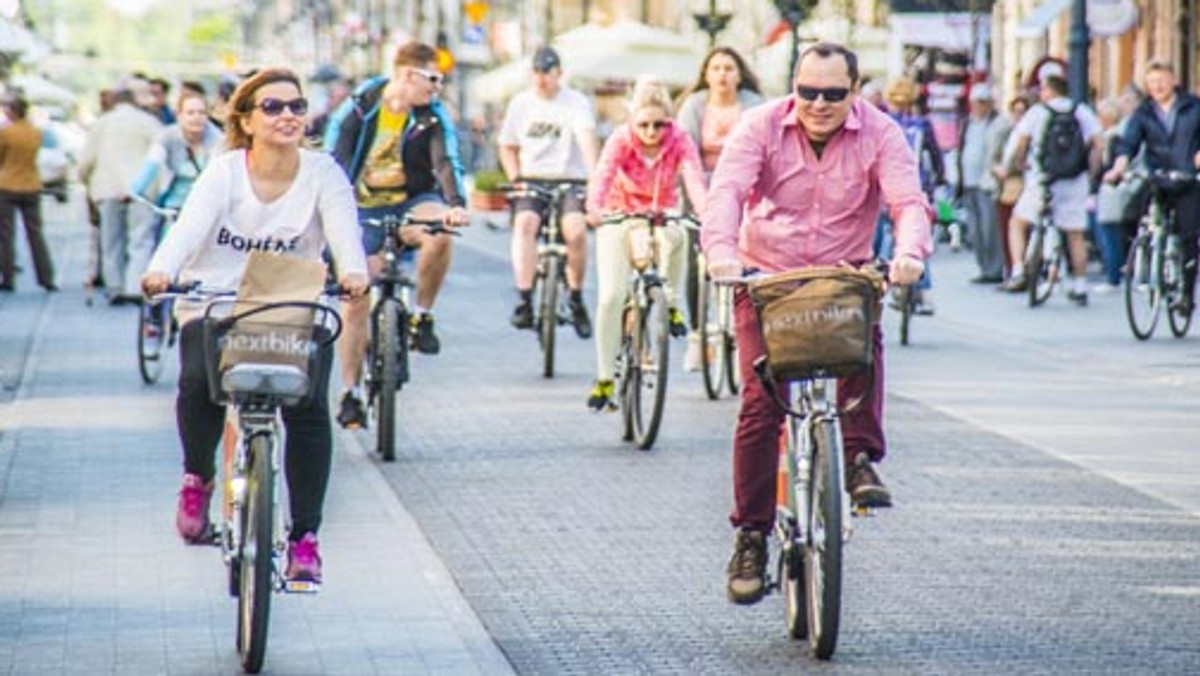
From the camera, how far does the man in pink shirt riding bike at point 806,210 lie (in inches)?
342

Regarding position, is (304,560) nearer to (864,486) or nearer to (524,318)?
(864,486)

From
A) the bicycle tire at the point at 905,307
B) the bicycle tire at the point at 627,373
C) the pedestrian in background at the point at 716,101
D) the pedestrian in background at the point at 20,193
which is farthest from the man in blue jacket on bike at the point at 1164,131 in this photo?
the pedestrian in background at the point at 20,193

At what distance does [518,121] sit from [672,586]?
9.68m

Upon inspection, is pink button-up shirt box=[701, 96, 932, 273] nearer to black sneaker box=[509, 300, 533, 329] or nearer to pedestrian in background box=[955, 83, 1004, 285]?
black sneaker box=[509, 300, 533, 329]

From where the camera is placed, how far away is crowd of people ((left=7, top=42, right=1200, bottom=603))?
8.64 metres

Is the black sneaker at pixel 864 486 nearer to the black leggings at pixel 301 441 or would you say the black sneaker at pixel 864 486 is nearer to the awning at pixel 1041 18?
the black leggings at pixel 301 441

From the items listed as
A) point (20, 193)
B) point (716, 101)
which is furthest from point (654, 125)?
A: point (20, 193)

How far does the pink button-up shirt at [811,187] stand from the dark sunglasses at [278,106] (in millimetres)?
1180

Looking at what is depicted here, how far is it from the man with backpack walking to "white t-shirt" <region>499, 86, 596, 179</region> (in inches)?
220

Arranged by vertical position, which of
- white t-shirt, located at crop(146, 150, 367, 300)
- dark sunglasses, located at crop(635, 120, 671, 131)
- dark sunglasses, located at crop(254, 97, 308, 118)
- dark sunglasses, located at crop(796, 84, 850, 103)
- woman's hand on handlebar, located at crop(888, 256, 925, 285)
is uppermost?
dark sunglasses, located at crop(796, 84, 850, 103)

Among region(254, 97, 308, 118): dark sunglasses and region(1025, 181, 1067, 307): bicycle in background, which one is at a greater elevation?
region(254, 97, 308, 118): dark sunglasses

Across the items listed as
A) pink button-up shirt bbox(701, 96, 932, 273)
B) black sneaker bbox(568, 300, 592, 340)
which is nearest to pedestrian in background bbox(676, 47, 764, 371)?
black sneaker bbox(568, 300, 592, 340)

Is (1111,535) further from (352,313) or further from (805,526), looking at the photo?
(352,313)

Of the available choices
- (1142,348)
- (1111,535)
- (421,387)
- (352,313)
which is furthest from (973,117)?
(1111,535)
